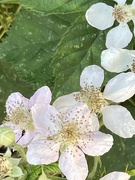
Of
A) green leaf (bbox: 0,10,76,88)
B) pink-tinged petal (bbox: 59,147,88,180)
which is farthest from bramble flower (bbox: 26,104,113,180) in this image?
green leaf (bbox: 0,10,76,88)

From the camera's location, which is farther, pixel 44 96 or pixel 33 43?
pixel 33 43

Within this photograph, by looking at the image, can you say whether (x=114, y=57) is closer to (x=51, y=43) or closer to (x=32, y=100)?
(x=32, y=100)

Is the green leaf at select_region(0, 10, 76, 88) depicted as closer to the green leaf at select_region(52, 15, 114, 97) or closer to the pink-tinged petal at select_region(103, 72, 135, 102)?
the green leaf at select_region(52, 15, 114, 97)

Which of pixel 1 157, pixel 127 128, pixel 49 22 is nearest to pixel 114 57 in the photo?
pixel 127 128

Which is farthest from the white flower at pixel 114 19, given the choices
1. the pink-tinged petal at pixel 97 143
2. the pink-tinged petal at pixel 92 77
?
the pink-tinged petal at pixel 97 143

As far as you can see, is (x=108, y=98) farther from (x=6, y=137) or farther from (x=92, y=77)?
(x=6, y=137)

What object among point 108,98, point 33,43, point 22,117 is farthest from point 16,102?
point 33,43

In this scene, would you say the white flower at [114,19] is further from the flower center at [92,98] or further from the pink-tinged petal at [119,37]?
the flower center at [92,98]
